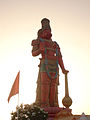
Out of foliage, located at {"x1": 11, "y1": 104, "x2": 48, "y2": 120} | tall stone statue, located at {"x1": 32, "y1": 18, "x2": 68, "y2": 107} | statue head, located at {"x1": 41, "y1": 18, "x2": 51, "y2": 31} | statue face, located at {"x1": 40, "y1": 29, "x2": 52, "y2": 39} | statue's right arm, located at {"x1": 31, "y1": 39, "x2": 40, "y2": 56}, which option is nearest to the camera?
foliage, located at {"x1": 11, "y1": 104, "x2": 48, "y2": 120}

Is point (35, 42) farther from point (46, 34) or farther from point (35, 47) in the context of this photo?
point (46, 34)

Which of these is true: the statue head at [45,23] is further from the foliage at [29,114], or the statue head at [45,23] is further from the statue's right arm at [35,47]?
the foliage at [29,114]

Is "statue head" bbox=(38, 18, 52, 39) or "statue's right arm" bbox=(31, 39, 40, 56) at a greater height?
"statue head" bbox=(38, 18, 52, 39)

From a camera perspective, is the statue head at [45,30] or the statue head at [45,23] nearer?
the statue head at [45,30]

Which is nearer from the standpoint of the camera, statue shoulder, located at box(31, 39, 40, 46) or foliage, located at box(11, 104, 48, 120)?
foliage, located at box(11, 104, 48, 120)

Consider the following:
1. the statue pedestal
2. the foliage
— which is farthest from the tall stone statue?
the foliage

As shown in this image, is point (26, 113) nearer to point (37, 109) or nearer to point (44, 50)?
point (37, 109)

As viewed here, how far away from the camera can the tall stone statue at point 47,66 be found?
47.8 ft

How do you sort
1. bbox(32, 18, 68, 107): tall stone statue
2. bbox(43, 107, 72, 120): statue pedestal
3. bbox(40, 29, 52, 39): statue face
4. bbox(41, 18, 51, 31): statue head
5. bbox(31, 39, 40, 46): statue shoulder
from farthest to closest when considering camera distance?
bbox(41, 18, 51, 31): statue head
bbox(40, 29, 52, 39): statue face
bbox(31, 39, 40, 46): statue shoulder
bbox(32, 18, 68, 107): tall stone statue
bbox(43, 107, 72, 120): statue pedestal

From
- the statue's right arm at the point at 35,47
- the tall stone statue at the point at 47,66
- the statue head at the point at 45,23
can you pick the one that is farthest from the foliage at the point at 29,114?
the statue head at the point at 45,23

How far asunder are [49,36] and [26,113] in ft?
23.3

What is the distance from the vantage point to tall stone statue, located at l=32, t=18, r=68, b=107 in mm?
14555

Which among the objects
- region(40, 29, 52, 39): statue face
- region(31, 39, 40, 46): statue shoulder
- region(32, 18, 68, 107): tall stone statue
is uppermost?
region(40, 29, 52, 39): statue face

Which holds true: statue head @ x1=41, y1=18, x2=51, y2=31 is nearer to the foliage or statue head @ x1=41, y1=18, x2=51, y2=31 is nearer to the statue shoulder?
the statue shoulder
